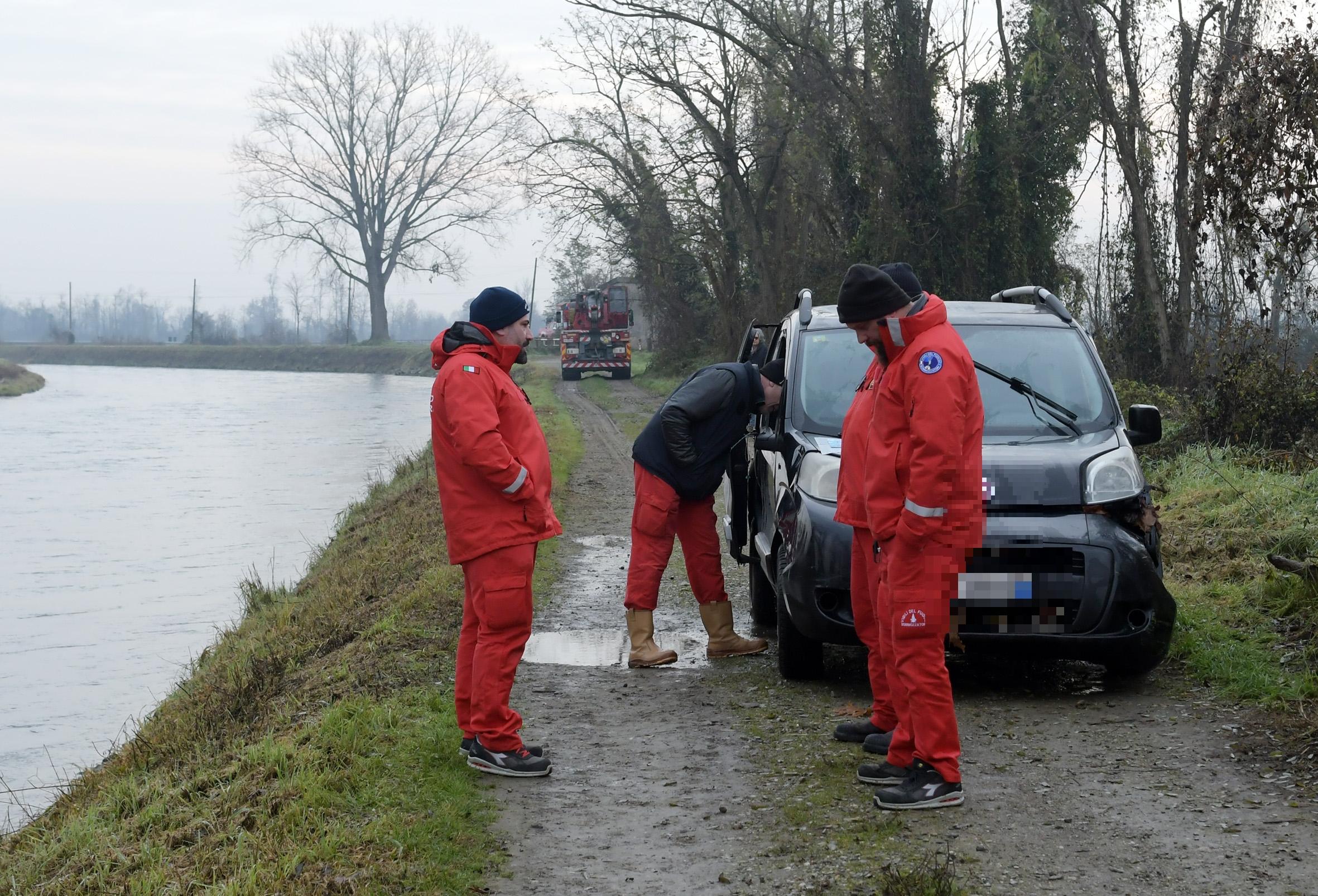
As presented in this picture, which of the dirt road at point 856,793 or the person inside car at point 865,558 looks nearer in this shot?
the dirt road at point 856,793

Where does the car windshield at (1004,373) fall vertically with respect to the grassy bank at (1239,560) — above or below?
above

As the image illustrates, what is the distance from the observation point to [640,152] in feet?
111

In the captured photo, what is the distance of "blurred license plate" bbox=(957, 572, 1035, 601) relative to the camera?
5531 millimetres

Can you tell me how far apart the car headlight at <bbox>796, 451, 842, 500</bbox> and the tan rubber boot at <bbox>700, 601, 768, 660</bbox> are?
1179mm

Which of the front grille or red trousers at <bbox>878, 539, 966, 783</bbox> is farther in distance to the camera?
the front grille

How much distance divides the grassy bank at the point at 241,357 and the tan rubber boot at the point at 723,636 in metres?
67.2

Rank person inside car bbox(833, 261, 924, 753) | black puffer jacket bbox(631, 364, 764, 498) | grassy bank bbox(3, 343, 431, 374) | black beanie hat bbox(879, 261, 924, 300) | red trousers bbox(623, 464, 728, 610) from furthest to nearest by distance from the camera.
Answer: grassy bank bbox(3, 343, 431, 374) < red trousers bbox(623, 464, 728, 610) < black puffer jacket bbox(631, 364, 764, 498) < person inside car bbox(833, 261, 924, 753) < black beanie hat bbox(879, 261, 924, 300)

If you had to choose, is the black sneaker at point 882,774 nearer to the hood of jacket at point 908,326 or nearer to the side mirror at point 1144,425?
the hood of jacket at point 908,326

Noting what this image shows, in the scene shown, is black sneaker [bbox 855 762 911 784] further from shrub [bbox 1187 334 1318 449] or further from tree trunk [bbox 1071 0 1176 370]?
tree trunk [bbox 1071 0 1176 370]

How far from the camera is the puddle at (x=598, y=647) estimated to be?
23.9 feet

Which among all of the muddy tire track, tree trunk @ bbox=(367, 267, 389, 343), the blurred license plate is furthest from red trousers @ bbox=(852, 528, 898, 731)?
tree trunk @ bbox=(367, 267, 389, 343)

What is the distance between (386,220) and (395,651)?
73.6 meters

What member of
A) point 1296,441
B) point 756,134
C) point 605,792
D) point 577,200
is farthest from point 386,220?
point 605,792

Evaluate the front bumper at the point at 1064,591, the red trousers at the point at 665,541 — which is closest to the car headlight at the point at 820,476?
the front bumper at the point at 1064,591
